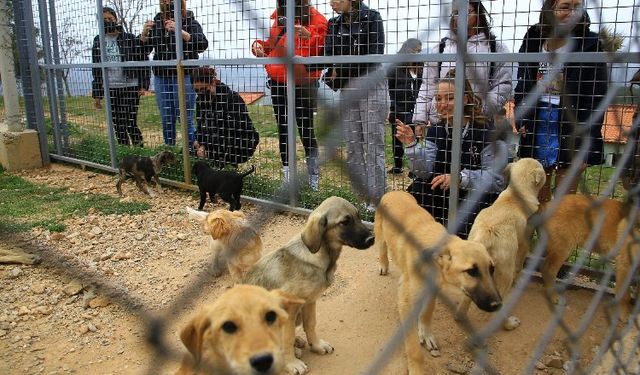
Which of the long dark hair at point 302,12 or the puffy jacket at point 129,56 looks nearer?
the long dark hair at point 302,12

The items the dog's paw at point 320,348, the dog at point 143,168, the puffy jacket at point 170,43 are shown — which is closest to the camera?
the dog's paw at point 320,348

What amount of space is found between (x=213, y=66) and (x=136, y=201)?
6.67 ft

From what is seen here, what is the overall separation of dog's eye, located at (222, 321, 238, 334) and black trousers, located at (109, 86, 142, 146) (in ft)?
21.2

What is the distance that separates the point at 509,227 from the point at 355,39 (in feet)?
8.08

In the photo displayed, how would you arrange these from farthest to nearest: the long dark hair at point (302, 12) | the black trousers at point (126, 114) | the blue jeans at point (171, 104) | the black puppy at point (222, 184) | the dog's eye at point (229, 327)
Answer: the black trousers at point (126, 114) → the blue jeans at point (171, 104) → the black puppy at point (222, 184) → the long dark hair at point (302, 12) → the dog's eye at point (229, 327)

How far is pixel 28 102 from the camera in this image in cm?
870

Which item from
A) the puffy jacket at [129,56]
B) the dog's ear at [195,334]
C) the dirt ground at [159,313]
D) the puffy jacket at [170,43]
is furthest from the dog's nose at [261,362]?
the puffy jacket at [129,56]

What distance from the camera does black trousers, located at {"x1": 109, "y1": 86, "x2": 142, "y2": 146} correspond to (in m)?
7.79

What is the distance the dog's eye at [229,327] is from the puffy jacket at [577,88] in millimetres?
2894

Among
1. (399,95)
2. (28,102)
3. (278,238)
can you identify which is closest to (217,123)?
(278,238)

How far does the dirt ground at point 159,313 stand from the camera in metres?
3.22

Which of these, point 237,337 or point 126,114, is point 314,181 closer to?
point 237,337

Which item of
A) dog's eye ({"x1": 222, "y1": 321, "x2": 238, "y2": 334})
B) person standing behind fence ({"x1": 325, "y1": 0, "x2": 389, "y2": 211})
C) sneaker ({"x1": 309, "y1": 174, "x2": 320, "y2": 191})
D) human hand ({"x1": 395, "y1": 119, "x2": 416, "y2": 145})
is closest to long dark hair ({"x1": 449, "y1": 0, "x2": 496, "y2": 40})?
person standing behind fence ({"x1": 325, "y1": 0, "x2": 389, "y2": 211})

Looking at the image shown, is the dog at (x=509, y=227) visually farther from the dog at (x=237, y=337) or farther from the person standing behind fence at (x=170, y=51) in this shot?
the person standing behind fence at (x=170, y=51)
